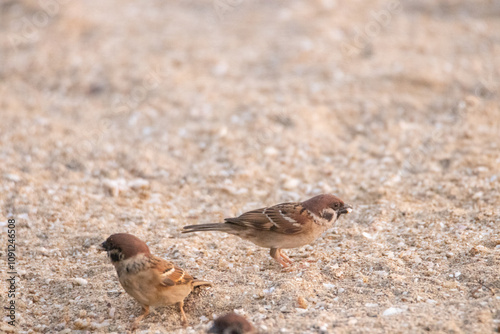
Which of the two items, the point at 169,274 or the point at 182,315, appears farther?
the point at 182,315

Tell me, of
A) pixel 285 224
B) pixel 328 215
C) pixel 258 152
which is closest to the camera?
pixel 285 224

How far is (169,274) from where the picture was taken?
423cm

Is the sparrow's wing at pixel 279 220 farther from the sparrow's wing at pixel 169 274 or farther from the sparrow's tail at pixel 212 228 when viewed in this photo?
the sparrow's wing at pixel 169 274

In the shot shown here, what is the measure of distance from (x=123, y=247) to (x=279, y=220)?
1476mm

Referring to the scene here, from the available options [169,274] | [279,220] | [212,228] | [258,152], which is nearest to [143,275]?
[169,274]

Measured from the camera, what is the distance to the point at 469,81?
8945mm

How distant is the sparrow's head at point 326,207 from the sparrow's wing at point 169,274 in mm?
1355

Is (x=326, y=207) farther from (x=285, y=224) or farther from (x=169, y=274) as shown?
(x=169, y=274)

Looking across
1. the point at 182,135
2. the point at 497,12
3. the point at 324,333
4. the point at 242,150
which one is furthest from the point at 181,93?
the point at 497,12

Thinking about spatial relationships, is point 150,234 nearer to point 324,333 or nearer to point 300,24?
point 324,333

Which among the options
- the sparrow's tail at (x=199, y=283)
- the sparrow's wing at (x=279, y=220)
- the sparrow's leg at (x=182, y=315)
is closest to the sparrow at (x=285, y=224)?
the sparrow's wing at (x=279, y=220)

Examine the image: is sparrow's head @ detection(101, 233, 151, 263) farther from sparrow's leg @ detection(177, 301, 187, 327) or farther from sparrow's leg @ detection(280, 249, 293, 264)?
sparrow's leg @ detection(280, 249, 293, 264)

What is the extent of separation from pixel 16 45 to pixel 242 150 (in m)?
5.53

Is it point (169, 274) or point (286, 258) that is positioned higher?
point (169, 274)
